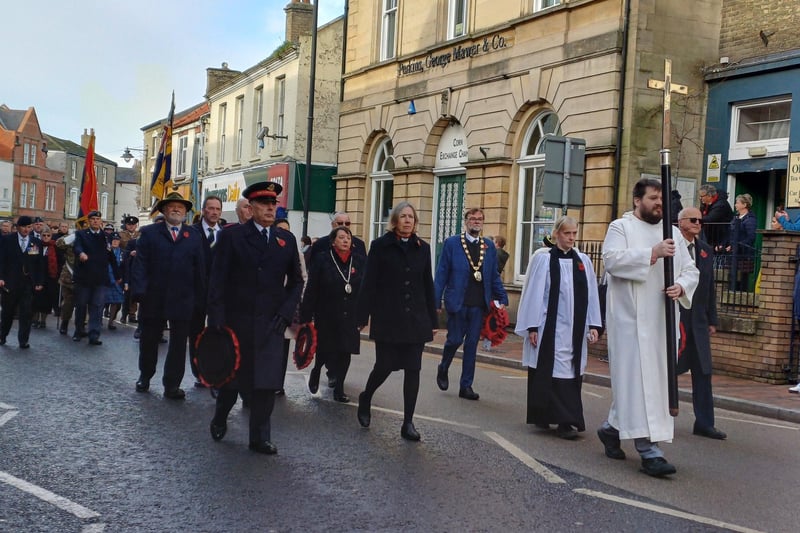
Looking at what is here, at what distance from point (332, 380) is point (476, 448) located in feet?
10.2

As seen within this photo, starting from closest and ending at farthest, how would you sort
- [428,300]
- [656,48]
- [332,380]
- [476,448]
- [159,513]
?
[159,513] < [476,448] < [428,300] < [332,380] < [656,48]

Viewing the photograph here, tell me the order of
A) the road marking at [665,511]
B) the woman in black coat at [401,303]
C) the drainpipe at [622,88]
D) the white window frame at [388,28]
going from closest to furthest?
the road marking at [665,511] → the woman in black coat at [401,303] → the drainpipe at [622,88] → the white window frame at [388,28]

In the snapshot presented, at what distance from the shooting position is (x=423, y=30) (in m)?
23.0

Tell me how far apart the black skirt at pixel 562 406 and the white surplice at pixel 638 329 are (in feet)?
2.99

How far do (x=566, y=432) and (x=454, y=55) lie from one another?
15.2 metres

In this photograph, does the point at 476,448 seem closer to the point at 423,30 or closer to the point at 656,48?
the point at 656,48

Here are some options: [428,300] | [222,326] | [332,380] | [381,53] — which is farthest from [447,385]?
[381,53]

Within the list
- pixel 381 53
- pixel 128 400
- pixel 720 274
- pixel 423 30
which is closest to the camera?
pixel 128 400

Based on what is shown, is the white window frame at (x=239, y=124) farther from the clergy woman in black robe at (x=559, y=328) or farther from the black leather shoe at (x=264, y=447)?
A: the black leather shoe at (x=264, y=447)

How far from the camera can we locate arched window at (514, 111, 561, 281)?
18.9m

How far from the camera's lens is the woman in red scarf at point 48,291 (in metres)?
15.9

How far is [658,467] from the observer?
6.43 m

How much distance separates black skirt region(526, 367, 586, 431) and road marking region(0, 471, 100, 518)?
13.1 feet

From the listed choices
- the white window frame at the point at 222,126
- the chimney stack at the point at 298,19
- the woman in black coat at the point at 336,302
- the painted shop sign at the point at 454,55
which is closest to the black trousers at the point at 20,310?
the woman in black coat at the point at 336,302
